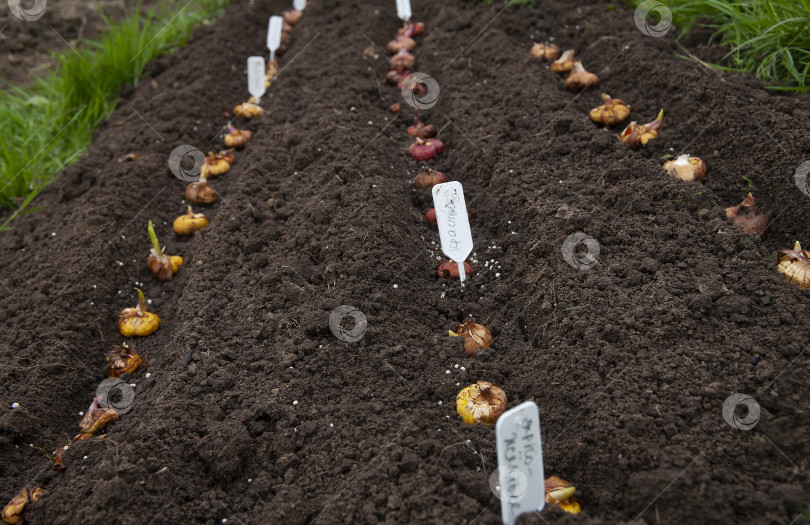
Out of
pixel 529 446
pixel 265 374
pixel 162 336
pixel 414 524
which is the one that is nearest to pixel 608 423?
pixel 529 446

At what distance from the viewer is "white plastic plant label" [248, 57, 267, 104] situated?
360 centimetres

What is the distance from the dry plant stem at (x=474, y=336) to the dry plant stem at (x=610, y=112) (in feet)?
4.48

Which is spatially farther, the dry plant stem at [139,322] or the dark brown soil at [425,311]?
the dry plant stem at [139,322]

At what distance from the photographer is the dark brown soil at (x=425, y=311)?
171 cm

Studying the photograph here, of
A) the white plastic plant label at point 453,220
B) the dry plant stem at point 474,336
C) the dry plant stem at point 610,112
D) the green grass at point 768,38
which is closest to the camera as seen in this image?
the dry plant stem at point 474,336

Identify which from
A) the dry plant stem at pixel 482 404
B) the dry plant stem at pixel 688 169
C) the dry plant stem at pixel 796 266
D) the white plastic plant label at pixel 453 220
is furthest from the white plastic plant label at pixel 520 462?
the dry plant stem at pixel 688 169

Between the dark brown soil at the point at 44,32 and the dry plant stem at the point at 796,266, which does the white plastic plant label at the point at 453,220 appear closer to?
the dry plant stem at the point at 796,266

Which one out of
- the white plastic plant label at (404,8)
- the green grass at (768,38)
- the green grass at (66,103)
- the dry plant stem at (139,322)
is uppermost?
the green grass at (768,38)

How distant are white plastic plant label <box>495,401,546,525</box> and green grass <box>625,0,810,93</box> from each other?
211 cm

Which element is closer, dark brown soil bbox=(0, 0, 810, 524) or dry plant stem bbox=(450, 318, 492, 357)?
dark brown soil bbox=(0, 0, 810, 524)

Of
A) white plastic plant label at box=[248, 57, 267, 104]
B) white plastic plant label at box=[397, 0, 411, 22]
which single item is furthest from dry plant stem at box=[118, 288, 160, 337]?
white plastic plant label at box=[397, 0, 411, 22]

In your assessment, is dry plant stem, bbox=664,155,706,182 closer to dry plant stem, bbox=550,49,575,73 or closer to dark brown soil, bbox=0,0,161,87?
dry plant stem, bbox=550,49,575,73

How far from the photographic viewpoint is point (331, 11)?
4.50 m

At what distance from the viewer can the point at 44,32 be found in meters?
4.68
